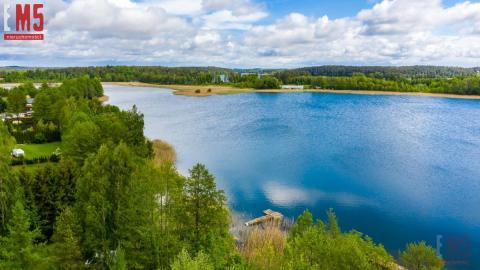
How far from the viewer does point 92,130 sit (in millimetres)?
28984

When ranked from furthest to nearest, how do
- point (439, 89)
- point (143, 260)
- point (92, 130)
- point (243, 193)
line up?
point (439, 89) < point (243, 193) < point (92, 130) < point (143, 260)

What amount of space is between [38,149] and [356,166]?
115ft

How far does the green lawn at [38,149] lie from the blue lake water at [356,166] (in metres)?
13.7

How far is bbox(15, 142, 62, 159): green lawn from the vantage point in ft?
122

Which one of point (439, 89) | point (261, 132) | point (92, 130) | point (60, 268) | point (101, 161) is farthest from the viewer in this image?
point (439, 89)

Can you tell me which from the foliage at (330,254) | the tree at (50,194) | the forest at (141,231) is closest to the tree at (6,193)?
the forest at (141,231)

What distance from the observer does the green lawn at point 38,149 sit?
3708 centimetres

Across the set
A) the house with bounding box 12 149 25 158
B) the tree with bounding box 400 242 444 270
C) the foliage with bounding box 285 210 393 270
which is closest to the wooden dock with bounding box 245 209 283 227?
the foliage with bounding box 285 210 393 270

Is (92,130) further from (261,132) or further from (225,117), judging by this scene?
(225,117)

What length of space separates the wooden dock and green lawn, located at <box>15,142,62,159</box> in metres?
22.9

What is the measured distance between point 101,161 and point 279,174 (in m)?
22.2

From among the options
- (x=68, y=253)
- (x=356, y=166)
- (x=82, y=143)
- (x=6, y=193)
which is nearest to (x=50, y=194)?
(x=6, y=193)

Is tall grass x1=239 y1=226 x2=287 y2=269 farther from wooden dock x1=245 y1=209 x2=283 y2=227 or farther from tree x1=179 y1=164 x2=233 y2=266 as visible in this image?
tree x1=179 y1=164 x2=233 y2=266

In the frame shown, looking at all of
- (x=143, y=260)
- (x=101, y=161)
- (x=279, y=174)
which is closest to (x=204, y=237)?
(x=143, y=260)
